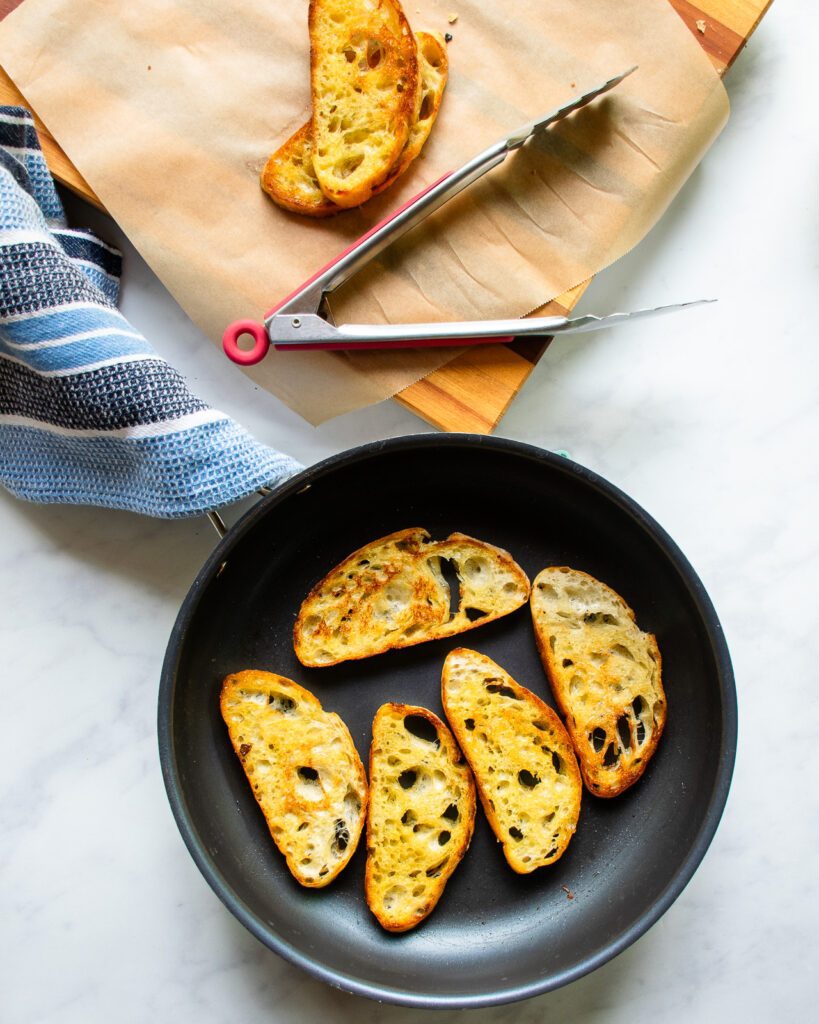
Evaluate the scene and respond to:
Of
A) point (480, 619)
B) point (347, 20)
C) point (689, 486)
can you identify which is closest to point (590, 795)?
point (480, 619)

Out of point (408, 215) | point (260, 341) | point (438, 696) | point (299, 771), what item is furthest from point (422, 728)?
point (408, 215)

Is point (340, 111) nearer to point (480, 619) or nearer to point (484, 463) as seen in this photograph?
point (484, 463)

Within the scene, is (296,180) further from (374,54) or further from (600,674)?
(600,674)

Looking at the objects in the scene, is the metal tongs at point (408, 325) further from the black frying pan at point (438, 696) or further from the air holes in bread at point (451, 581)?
the air holes in bread at point (451, 581)

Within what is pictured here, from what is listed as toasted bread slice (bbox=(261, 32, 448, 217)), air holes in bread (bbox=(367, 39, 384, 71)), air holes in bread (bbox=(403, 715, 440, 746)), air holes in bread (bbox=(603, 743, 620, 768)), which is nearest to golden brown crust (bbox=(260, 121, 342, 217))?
toasted bread slice (bbox=(261, 32, 448, 217))

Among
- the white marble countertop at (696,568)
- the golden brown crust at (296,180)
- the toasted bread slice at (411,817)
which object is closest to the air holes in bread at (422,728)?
the toasted bread slice at (411,817)

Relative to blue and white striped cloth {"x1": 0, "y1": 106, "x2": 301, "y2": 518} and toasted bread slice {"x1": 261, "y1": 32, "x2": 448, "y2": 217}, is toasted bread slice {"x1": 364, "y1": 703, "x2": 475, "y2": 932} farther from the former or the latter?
toasted bread slice {"x1": 261, "y1": 32, "x2": 448, "y2": 217}
